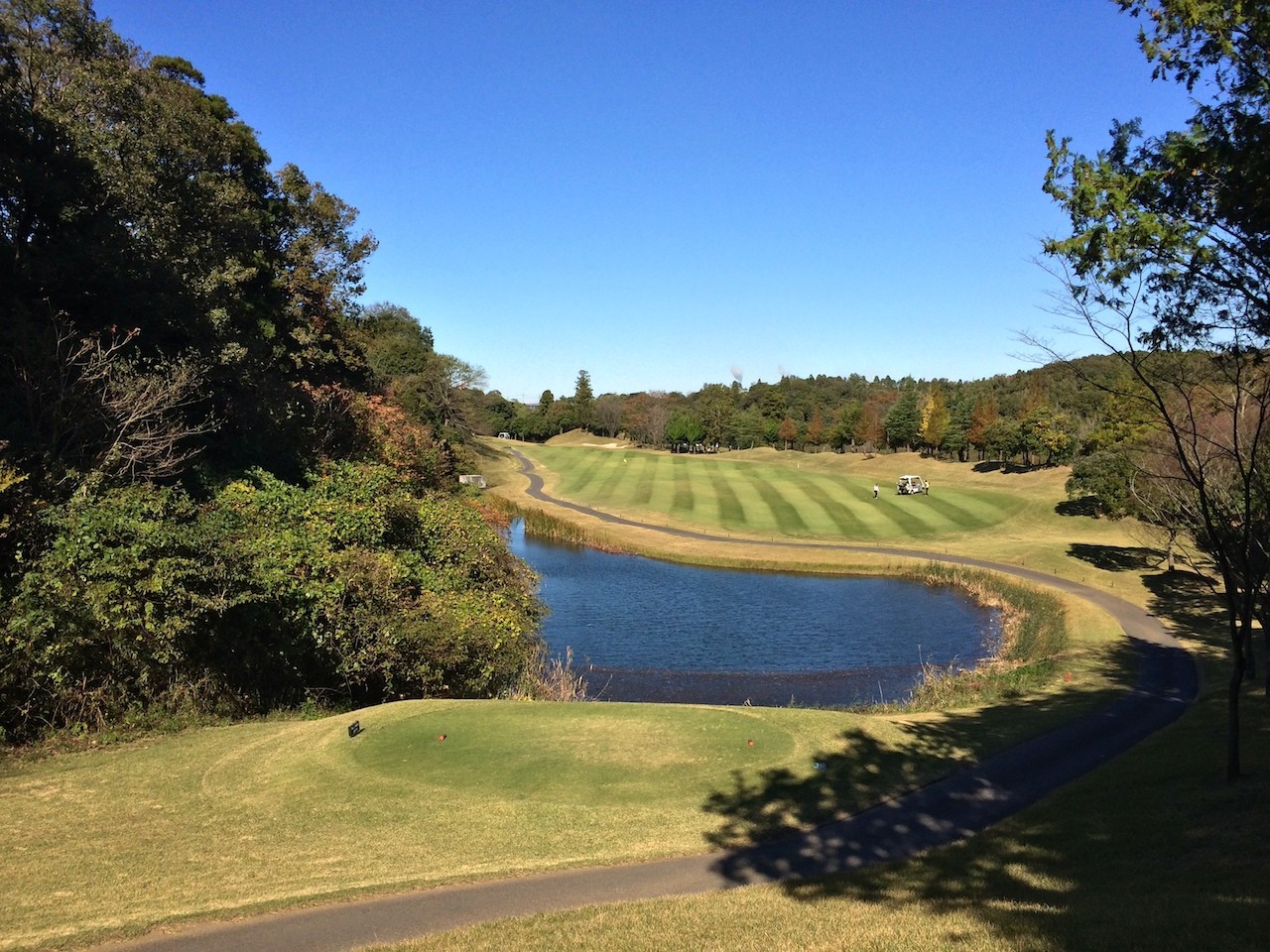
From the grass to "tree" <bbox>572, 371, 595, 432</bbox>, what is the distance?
131881mm

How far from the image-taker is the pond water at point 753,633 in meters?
25.0

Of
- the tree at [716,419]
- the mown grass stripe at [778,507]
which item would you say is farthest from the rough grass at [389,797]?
the tree at [716,419]

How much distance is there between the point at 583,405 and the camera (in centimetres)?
14888

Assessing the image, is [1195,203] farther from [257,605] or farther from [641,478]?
[641,478]

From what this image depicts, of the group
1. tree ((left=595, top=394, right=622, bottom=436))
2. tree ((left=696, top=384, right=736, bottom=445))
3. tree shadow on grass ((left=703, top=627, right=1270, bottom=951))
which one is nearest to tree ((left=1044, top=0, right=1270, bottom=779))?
tree shadow on grass ((left=703, top=627, right=1270, bottom=951))

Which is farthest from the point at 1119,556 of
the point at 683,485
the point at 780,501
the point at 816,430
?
the point at 816,430

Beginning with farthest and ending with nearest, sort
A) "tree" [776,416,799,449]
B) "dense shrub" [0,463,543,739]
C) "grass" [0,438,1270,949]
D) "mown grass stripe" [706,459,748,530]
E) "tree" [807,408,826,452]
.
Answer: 1. "tree" [776,416,799,449]
2. "tree" [807,408,826,452]
3. "mown grass stripe" [706,459,748,530]
4. "dense shrub" [0,463,543,739]
5. "grass" [0,438,1270,949]

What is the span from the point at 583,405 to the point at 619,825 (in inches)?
5510

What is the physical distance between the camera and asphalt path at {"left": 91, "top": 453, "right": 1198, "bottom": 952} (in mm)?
7996

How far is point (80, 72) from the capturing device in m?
19.5

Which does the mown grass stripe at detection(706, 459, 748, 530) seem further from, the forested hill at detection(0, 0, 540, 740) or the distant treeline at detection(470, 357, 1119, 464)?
the forested hill at detection(0, 0, 540, 740)

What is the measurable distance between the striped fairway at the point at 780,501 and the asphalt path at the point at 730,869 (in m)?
36.4

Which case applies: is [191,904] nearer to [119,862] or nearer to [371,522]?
[119,862]

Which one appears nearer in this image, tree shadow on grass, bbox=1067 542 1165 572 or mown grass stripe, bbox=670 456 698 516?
tree shadow on grass, bbox=1067 542 1165 572
